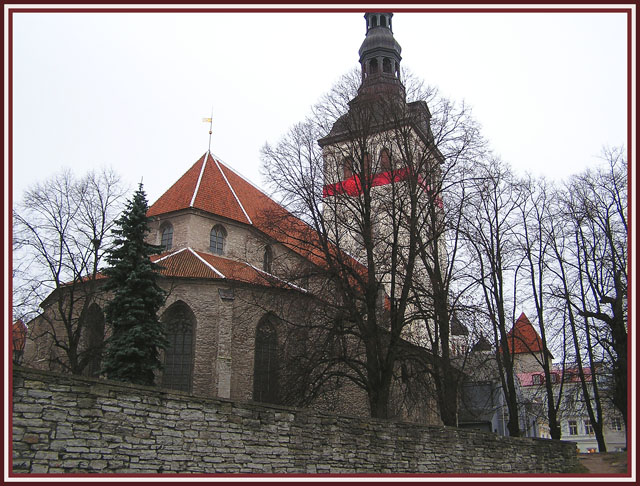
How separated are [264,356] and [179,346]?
3307mm

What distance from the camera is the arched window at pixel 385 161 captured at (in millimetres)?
18250

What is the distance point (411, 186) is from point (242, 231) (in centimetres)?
1238

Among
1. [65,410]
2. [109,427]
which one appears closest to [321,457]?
[109,427]

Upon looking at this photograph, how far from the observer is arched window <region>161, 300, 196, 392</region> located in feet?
72.0

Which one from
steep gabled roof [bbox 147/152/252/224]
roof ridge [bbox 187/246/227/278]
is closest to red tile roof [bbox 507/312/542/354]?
roof ridge [bbox 187/246/227/278]

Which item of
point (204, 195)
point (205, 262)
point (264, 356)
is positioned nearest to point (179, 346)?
point (264, 356)

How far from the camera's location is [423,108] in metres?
18.3

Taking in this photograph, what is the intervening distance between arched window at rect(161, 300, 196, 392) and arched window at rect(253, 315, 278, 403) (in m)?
2.54

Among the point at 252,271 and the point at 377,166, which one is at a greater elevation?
the point at 377,166

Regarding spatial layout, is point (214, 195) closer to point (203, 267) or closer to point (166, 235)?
point (166, 235)

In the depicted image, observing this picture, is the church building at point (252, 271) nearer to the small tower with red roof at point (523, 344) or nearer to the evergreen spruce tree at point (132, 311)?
the evergreen spruce tree at point (132, 311)

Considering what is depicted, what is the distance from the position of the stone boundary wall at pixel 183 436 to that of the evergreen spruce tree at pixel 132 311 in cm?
817

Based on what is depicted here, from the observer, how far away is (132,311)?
17.5m

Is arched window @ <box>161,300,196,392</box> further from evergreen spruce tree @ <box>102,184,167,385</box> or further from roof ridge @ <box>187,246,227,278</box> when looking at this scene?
evergreen spruce tree @ <box>102,184,167,385</box>
